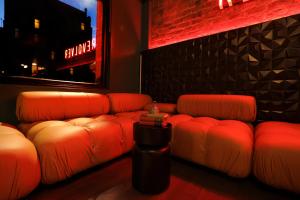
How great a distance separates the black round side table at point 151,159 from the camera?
128 centimetres

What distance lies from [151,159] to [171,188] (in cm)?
35

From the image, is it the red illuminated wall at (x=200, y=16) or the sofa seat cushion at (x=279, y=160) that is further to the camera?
the red illuminated wall at (x=200, y=16)

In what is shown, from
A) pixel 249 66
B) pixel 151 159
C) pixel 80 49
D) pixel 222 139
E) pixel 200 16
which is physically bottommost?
pixel 151 159

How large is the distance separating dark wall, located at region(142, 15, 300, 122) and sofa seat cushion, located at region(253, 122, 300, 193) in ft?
2.76

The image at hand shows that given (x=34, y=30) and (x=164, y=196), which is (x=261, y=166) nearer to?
(x=164, y=196)

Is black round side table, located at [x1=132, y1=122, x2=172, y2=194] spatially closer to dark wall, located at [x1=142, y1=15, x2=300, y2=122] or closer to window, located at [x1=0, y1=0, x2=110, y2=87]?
dark wall, located at [x1=142, y1=15, x2=300, y2=122]

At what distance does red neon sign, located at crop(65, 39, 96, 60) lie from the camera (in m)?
2.77

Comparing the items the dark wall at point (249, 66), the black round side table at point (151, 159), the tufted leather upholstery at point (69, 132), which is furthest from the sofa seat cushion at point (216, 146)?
the dark wall at point (249, 66)

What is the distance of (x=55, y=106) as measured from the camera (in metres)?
2.00

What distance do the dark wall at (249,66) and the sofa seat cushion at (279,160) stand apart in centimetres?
84

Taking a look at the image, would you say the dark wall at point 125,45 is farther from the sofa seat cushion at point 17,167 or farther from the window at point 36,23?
the sofa seat cushion at point 17,167

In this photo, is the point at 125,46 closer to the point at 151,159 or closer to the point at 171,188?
the point at 151,159

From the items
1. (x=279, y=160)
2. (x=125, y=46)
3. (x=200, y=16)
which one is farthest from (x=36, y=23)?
(x=279, y=160)

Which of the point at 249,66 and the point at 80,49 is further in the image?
the point at 80,49
